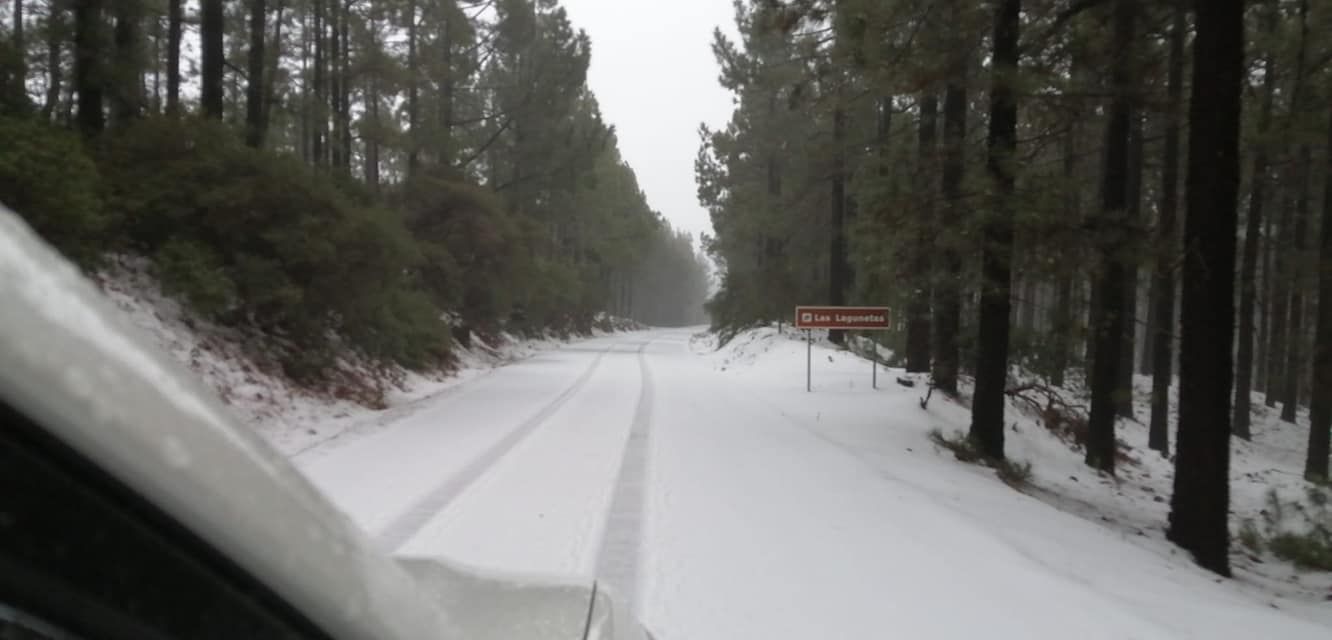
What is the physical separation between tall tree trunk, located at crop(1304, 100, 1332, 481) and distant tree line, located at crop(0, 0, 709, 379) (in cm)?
1574

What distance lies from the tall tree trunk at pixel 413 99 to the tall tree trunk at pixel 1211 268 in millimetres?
17510

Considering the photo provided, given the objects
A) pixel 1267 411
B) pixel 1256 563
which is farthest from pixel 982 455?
pixel 1267 411

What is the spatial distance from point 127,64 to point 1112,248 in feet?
48.0

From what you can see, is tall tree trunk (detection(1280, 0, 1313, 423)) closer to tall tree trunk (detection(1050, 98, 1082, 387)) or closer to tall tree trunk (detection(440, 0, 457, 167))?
tall tree trunk (detection(1050, 98, 1082, 387))

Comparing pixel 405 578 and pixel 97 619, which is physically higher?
pixel 97 619

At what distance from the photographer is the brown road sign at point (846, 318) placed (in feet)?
50.2

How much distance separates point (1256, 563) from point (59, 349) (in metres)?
10.7

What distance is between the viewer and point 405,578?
5.13 ft

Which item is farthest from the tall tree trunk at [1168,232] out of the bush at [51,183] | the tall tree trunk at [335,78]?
the tall tree trunk at [335,78]

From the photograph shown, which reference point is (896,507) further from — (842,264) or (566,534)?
(842,264)

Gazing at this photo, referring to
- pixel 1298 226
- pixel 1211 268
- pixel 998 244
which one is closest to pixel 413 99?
pixel 998 244

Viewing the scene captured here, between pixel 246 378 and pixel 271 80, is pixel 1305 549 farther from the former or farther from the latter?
pixel 271 80

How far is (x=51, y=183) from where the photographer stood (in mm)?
8062

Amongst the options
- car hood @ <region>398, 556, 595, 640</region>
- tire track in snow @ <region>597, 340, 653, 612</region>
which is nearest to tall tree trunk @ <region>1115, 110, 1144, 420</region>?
tire track in snow @ <region>597, 340, 653, 612</region>
